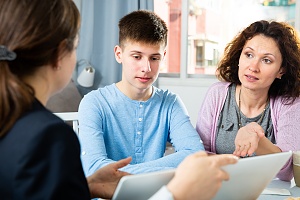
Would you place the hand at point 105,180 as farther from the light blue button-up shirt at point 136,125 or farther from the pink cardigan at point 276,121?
the pink cardigan at point 276,121

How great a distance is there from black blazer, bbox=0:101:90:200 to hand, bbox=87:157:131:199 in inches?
13.9

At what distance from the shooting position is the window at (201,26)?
155 inches

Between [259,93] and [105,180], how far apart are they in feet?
2.96

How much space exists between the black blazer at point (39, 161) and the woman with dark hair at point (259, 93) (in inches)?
42.3

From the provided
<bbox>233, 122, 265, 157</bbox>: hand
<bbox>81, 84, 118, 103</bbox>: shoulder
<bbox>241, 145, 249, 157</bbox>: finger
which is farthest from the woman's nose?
<bbox>81, 84, 118, 103</bbox>: shoulder

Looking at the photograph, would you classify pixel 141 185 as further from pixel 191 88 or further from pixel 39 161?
pixel 191 88

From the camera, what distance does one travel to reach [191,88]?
13.0 feet

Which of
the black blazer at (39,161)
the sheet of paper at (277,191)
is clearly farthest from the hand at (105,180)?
the sheet of paper at (277,191)

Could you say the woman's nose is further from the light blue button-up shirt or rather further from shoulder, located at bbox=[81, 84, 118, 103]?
shoulder, located at bbox=[81, 84, 118, 103]

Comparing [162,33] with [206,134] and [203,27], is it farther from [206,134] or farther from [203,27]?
[203,27]

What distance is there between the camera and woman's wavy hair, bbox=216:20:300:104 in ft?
6.07

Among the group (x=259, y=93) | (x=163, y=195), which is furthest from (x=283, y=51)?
(x=163, y=195)

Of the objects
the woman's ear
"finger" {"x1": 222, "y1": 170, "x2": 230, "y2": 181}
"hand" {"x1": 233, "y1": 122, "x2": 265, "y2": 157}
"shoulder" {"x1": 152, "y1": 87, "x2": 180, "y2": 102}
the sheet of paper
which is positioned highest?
the woman's ear

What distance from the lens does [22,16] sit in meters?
0.80
